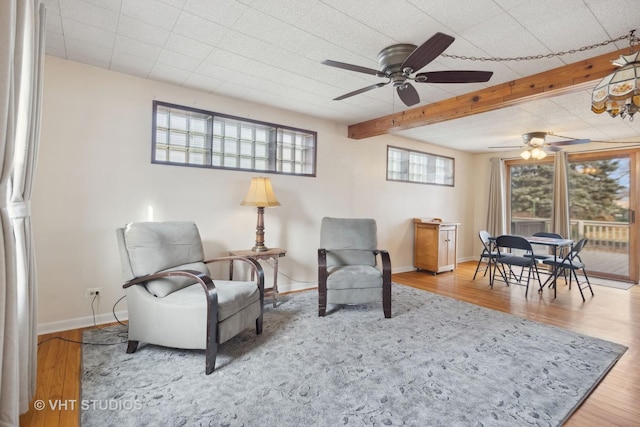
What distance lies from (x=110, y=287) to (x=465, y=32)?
12.5 feet

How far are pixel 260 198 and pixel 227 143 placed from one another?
87 cm

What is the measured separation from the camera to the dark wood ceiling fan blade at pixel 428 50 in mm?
1741

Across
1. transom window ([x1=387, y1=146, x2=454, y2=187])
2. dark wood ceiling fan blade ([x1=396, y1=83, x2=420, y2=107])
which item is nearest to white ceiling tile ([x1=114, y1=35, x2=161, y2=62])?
dark wood ceiling fan blade ([x1=396, y1=83, x2=420, y2=107])

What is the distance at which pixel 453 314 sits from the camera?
10.8ft

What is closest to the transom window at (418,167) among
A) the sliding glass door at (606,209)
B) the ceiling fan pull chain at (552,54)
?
the sliding glass door at (606,209)

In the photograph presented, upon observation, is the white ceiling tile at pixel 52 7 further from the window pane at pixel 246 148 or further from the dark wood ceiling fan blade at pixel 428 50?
the dark wood ceiling fan blade at pixel 428 50

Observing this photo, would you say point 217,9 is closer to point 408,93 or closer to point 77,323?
point 408,93

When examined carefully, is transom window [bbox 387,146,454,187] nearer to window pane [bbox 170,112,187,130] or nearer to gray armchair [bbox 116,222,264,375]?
window pane [bbox 170,112,187,130]

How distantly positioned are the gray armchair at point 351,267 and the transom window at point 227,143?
1.11 m

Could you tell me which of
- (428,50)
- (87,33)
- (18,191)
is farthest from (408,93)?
(18,191)

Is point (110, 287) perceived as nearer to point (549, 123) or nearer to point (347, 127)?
point (347, 127)

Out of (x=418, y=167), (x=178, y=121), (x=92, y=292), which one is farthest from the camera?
(x=418, y=167)

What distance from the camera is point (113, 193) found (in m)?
2.99

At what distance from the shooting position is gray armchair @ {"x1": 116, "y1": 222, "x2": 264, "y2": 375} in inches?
84.4
